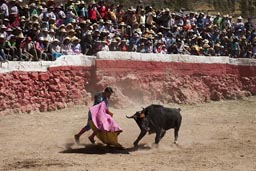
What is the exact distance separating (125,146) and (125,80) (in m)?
4.94

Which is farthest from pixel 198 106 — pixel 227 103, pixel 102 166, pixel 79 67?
pixel 102 166

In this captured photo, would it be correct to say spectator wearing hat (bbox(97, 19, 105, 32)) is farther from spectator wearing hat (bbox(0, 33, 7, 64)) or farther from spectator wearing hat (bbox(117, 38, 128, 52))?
spectator wearing hat (bbox(0, 33, 7, 64))

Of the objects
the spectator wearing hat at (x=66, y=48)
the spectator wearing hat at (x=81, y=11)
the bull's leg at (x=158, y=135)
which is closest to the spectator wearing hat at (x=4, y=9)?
the spectator wearing hat at (x=66, y=48)

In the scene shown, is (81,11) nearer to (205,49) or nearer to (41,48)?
(41,48)

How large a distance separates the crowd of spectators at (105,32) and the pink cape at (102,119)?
3.80 m

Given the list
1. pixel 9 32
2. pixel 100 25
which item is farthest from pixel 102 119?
pixel 100 25

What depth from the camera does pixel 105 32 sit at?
14938 mm

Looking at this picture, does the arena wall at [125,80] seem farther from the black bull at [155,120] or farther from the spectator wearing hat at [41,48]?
the black bull at [155,120]

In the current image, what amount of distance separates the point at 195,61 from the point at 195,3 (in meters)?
21.1

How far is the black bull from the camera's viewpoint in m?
10.4

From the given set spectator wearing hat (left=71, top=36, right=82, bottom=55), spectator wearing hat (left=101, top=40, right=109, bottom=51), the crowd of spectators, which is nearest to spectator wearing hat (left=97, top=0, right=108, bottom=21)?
the crowd of spectators

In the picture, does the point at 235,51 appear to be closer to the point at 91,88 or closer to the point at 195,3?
the point at 91,88

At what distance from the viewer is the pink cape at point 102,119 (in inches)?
385

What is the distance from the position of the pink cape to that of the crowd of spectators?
380cm
